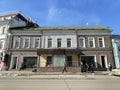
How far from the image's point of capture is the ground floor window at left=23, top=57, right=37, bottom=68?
29266 millimetres

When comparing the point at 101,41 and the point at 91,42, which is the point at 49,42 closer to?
the point at 91,42

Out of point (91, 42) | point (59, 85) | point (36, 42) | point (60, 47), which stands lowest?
point (59, 85)

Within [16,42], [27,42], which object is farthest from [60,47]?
[16,42]

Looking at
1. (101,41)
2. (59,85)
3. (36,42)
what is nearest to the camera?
(59,85)

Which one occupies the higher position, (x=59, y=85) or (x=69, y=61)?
(x=69, y=61)

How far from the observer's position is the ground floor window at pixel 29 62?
2927 centimetres

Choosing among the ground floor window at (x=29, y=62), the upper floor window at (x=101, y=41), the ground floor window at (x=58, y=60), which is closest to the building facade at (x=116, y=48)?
the upper floor window at (x=101, y=41)

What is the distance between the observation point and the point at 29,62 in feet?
96.5

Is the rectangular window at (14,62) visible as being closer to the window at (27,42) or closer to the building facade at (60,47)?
the building facade at (60,47)

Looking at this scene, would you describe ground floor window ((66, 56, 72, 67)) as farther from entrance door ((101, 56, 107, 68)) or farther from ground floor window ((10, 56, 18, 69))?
ground floor window ((10, 56, 18, 69))

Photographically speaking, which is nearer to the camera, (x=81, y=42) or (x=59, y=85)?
(x=59, y=85)

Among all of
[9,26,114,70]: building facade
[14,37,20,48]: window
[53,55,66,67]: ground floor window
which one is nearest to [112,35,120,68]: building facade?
[9,26,114,70]: building facade

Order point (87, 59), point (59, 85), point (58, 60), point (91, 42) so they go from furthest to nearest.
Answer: point (91, 42), point (87, 59), point (58, 60), point (59, 85)

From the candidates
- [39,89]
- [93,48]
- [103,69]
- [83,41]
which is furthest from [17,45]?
[39,89]
